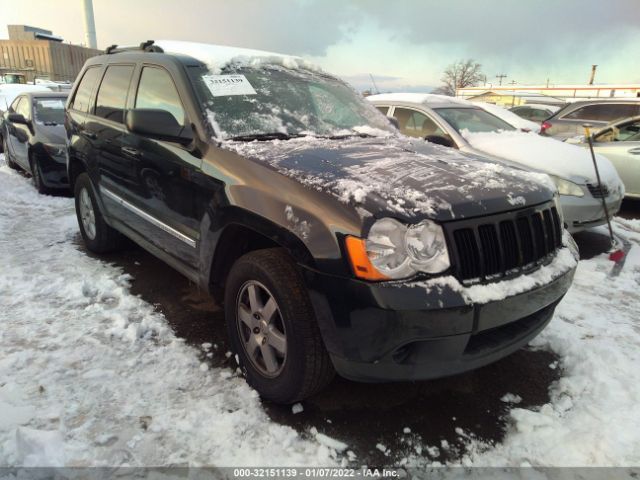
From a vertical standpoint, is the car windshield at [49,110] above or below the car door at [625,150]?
above

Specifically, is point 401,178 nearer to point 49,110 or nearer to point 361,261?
point 361,261

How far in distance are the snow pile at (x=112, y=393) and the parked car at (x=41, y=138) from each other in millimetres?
3340

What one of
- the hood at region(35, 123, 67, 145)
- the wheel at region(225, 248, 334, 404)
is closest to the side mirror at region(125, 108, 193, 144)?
the wheel at region(225, 248, 334, 404)

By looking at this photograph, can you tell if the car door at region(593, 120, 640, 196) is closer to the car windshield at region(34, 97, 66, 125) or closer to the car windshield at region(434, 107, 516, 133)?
the car windshield at region(434, 107, 516, 133)

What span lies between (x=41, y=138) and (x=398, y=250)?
682 cm

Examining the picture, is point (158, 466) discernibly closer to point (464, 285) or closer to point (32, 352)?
point (32, 352)

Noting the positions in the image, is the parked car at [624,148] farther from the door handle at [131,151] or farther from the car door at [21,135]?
the car door at [21,135]

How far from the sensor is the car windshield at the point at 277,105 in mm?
2889

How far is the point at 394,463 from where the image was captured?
2.13 metres

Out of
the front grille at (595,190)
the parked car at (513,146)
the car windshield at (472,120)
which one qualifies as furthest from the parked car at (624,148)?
the front grille at (595,190)

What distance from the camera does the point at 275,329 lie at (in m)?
2.36

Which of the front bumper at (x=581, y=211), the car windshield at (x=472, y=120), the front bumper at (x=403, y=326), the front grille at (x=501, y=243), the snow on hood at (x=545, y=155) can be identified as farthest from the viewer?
the car windshield at (x=472, y=120)

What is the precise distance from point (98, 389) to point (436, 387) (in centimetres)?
192

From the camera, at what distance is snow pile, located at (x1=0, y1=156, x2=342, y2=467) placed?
6.93 ft
